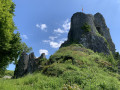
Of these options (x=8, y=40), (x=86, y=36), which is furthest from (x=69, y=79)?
(x=86, y=36)

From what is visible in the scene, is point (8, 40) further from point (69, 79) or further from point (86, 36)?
point (86, 36)

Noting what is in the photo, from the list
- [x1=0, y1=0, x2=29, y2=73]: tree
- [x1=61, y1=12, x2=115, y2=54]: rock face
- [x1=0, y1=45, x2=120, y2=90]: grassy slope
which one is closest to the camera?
[x1=0, y1=45, x2=120, y2=90]: grassy slope

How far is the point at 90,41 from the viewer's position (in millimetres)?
25172

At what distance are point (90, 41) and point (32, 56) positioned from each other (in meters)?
14.5

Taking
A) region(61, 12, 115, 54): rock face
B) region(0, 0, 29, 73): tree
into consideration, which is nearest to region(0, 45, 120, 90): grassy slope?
region(0, 0, 29, 73): tree

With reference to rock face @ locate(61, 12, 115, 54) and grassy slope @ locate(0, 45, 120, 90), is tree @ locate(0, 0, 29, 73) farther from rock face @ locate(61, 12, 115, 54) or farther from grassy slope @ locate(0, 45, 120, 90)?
rock face @ locate(61, 12, 115, 54)

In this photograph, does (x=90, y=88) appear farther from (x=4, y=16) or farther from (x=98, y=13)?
(x=98, y=13)

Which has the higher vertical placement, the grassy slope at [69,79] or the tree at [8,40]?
the tree at [8,40]

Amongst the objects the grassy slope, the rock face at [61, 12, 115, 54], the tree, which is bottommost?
the grassy slope

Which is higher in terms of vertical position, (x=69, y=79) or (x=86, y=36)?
(x=86, y=36)

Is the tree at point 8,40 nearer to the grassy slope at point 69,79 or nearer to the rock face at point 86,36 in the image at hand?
the grassy slope at point 69,79

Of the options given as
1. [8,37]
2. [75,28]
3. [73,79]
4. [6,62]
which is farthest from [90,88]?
[75,28]

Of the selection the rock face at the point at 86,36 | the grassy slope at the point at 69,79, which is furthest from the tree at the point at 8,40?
the rock face at the point at 86,36

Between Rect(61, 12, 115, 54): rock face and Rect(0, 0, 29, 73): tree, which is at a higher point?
Rect(61, 12, 115, 54): rock face
